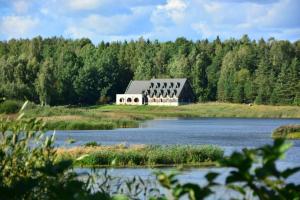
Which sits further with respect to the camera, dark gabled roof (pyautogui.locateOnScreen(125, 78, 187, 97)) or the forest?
dark gabled roof (pyautogui.locateOnScreen(125, 78, 187, 97))

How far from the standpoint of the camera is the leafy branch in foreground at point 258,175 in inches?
141

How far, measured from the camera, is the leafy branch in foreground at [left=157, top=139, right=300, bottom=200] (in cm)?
358

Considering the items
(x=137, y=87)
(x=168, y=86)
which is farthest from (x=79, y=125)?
(x=137, y=87)

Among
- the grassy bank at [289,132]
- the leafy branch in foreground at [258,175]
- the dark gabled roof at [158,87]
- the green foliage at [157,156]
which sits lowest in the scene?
the grassy bank at [289,132]

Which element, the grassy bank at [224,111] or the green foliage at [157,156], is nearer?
the green foliage at [157,156]

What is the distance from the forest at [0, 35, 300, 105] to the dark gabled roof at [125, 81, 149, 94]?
388 centimetres

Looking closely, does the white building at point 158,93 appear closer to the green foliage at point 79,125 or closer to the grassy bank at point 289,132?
the green foliage at point 79,125

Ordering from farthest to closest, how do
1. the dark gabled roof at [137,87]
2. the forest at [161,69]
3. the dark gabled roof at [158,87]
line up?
1. the dark gabled roof at [137,87]
2. the dark gabled roof at [158,87]
3. the forest at [161,69]

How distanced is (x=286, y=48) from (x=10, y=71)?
189 ft

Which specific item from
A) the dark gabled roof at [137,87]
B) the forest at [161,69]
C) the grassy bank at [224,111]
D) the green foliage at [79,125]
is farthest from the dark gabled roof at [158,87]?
the green foliage at [79,125]

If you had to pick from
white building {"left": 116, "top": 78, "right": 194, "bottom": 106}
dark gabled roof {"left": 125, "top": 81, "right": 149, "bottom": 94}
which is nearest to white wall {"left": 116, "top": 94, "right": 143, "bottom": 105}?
white building {"left": 116, "top": 78, "right": 194, "bottom": 106}

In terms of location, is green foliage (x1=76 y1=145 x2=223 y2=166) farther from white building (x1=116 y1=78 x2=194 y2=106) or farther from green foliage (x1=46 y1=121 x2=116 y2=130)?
white building (x1=116 y1=78 x2=194 y2=106)

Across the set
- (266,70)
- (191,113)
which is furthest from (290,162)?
(266,70)

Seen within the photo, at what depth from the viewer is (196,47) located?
15000 centimetres
